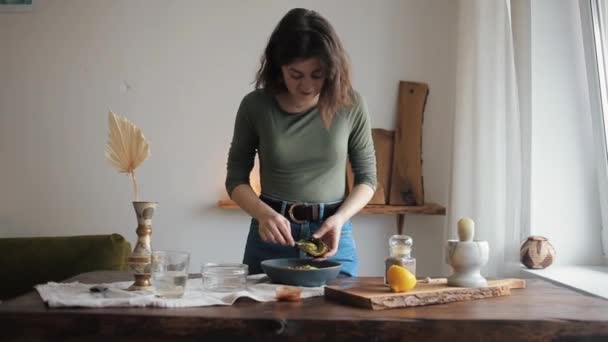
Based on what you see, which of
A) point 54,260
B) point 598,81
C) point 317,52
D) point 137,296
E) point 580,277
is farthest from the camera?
point 54,260

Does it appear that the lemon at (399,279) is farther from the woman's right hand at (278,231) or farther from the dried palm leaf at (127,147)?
the dried palm leaf at (127,147)

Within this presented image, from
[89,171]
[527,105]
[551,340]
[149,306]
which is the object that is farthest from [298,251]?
[89,171]

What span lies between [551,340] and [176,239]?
2.05 m

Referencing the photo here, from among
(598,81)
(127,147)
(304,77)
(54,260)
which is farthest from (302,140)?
(54,260)

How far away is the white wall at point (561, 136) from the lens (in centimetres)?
229

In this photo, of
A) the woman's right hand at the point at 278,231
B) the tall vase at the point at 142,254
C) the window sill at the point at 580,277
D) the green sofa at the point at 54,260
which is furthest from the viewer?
the green sofa at the point at 54,260

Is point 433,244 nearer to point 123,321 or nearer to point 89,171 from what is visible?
point 89,171

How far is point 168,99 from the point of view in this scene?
2.86 metres

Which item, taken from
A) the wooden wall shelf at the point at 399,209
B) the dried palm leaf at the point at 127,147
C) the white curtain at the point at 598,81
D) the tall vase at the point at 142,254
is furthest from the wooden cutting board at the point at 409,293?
the wooden wall shelf at the point at 399,209

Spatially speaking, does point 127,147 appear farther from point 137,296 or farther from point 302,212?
point 302,212

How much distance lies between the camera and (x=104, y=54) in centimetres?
289

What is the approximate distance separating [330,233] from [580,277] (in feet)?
3.36

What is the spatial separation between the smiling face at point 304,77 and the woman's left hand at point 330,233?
356mm

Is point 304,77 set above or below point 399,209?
above
